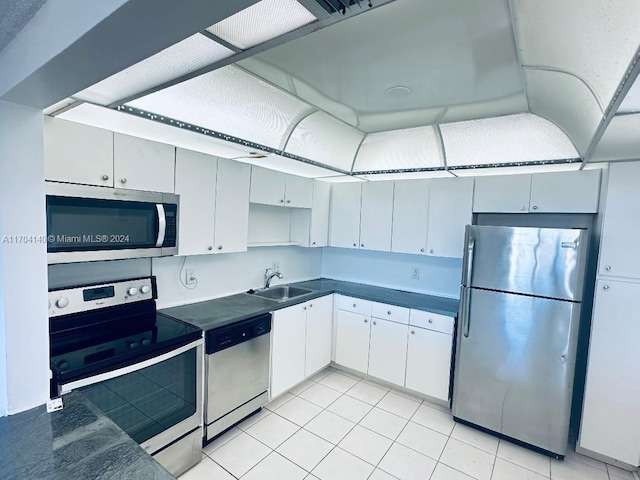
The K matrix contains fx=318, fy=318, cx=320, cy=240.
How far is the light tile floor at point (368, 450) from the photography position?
82.3 inches

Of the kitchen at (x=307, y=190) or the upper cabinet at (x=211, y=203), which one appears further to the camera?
the upper cabinet at (x=211, y=203)

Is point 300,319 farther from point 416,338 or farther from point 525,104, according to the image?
point 525,104

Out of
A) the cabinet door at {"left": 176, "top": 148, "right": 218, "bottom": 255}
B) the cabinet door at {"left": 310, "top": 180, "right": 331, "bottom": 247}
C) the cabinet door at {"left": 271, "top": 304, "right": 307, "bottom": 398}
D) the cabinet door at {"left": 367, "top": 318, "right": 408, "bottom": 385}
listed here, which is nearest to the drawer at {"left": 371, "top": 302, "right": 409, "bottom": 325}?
the cabinet door at {"left": 367, "top": 318, "right": 408, "bottom": 385}

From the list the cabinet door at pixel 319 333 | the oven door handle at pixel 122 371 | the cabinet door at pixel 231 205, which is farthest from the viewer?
the cabinet door at pixel 319 333

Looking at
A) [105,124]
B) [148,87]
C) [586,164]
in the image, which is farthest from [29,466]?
[586,164]

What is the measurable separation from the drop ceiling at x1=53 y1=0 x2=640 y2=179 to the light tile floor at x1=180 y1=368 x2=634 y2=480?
214 cm

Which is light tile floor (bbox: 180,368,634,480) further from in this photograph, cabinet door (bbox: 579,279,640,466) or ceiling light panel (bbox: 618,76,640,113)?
ceiling light panel (bbox: 618,76,640,113)

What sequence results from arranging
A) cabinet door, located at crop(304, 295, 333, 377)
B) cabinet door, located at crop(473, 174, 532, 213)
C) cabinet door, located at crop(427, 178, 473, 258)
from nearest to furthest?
cabinet door, located at crop(473, 174, 532, 213) → cabinet door, located at crop(427, 178, 473, 258) → cabinet door, located at crop(304, 295, 333, 377)

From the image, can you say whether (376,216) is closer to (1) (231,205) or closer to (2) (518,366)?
(1) (231,205)

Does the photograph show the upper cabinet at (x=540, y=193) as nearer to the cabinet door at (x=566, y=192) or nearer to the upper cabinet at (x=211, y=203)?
the cabinet door at (x=566, y=192)

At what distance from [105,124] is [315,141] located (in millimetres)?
1442

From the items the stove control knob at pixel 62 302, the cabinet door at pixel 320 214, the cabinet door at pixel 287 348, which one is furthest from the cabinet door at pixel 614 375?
the stove control knob at pixel 62 302

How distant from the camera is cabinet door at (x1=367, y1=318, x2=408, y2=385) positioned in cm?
299

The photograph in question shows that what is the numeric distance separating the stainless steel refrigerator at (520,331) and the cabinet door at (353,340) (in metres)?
0.90
